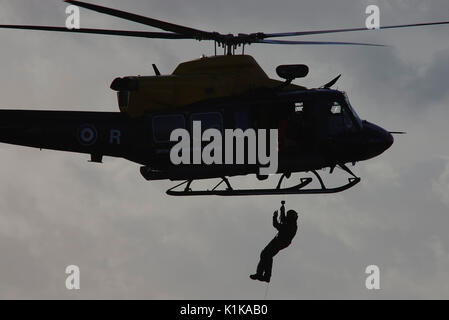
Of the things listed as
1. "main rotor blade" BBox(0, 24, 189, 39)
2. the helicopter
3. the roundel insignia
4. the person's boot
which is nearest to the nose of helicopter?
the helicopter

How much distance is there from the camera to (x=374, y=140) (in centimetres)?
3045

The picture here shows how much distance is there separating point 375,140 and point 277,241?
4858mm

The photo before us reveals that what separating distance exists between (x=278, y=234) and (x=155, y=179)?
4304mm

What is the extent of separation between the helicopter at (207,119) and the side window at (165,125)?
0.03 meters

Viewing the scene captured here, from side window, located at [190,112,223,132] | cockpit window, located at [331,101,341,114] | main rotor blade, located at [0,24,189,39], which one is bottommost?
side window, located at [190,112,223,132]

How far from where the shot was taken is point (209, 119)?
28.3 m

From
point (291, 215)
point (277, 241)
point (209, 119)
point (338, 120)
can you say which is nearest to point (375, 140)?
point (338, 120)

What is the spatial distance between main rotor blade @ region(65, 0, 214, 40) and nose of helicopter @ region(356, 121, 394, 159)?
6049mm

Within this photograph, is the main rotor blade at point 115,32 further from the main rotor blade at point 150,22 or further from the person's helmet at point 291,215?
the person's helmet at point 291,215

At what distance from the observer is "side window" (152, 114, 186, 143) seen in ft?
92.4

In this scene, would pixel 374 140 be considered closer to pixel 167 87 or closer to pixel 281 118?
pixel 281 118

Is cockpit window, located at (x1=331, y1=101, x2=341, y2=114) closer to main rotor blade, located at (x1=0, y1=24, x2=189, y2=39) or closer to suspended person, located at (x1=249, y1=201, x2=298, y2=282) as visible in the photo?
suspended person, located at (x1=249, y1=201, x2=298, y2=282)
